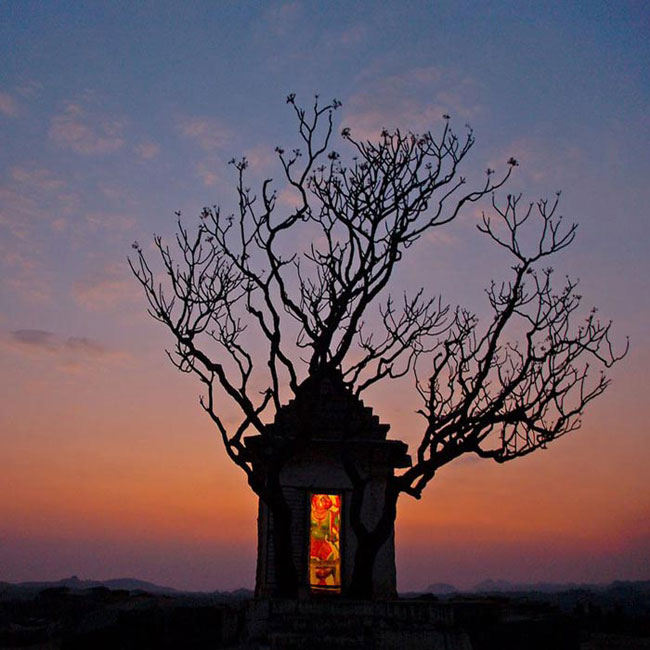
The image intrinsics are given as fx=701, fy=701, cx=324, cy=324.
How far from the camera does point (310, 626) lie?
43.5 ft

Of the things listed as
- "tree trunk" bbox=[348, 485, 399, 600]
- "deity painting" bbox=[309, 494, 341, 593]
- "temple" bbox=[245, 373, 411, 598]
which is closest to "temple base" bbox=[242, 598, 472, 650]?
"tree trunk" bbox=[348, 485, 399, 600]

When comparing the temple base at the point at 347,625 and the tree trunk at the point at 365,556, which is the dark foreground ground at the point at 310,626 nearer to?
the temple base at the point at 347,625

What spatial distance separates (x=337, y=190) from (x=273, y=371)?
4666 millimetres

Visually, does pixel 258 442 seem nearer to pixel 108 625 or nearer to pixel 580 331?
pixel 108 625

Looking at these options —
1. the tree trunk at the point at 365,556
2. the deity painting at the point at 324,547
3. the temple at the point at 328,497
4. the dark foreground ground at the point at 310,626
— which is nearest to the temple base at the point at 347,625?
the dark foreground ground at the point at 310,626

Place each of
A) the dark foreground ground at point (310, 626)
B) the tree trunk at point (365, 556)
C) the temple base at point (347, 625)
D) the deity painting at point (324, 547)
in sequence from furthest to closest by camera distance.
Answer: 1. the deity painting at point (324, 547)
2. the tree trunk at point (365, 556)
3. the dark foreground ground at point (310, 626)
4. the temple base at point (347, 625)

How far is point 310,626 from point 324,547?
428 cm

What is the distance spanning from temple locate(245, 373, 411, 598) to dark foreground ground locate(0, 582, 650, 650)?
1.48 meters

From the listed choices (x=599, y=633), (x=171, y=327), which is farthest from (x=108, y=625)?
(x=599, y=633)

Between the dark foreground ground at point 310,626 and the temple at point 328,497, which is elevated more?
the temple at point 328,497

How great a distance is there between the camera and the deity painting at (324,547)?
17.3m

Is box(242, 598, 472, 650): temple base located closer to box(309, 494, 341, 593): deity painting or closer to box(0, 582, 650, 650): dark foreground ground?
box(0, 582, 650, 650): dark foreground ground

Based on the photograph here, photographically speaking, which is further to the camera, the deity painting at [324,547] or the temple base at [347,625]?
the deity painting at [324,547]

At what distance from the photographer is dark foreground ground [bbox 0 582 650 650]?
43.8 ft
